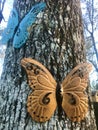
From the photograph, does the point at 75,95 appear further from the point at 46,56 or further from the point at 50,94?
the point at 46,56

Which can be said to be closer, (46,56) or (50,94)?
(50,94)

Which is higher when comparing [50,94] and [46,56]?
[46,56]

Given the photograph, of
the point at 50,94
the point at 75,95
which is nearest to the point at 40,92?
the point at 50,94

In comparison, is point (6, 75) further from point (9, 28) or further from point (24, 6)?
point (24, 6)
